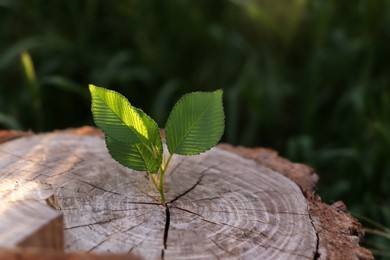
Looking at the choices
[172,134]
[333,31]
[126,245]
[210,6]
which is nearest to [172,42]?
[210,6]

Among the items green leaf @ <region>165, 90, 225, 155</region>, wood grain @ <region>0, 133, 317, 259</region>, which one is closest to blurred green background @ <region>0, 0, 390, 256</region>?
wood grain @ <region>0, 133, 317, 259</region>

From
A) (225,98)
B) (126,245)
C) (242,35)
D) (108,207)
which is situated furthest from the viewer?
(242,35)

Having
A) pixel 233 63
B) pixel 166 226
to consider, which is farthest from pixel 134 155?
pixel 233 63

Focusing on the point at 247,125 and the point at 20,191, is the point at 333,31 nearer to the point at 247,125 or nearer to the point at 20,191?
the point at 247,125

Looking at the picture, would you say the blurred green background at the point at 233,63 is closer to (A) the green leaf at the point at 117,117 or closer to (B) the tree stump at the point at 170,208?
(B) the tree stump at the point at 170,208

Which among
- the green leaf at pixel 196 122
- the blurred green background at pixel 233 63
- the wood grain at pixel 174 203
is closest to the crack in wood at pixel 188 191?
the wood grain at pixel 174 203

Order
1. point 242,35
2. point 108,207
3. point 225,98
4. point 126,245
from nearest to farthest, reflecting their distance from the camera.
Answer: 1. point 126,245
2. point 108,207
3. point 225,98
4. point 242,35

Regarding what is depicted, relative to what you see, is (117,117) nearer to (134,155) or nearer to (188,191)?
(134,155)
